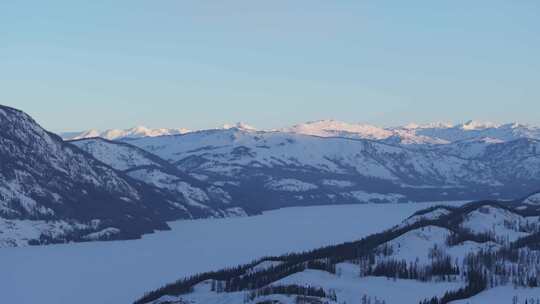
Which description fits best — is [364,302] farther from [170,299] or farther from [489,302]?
[170,299]

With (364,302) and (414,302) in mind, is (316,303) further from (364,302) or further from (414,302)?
Answer: (414,302)

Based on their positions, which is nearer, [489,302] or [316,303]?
[316,303]

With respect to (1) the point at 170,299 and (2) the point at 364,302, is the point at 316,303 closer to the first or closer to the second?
(2) the point at 364,302

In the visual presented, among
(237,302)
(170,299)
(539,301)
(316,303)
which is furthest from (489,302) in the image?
(170,299)

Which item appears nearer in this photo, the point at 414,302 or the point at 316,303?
the point at 316,303

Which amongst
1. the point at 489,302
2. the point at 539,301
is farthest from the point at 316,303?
the point at 539,301

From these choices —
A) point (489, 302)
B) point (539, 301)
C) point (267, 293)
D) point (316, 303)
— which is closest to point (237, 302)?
point (267, 293)

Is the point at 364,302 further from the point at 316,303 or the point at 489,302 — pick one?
the point at 489,302
